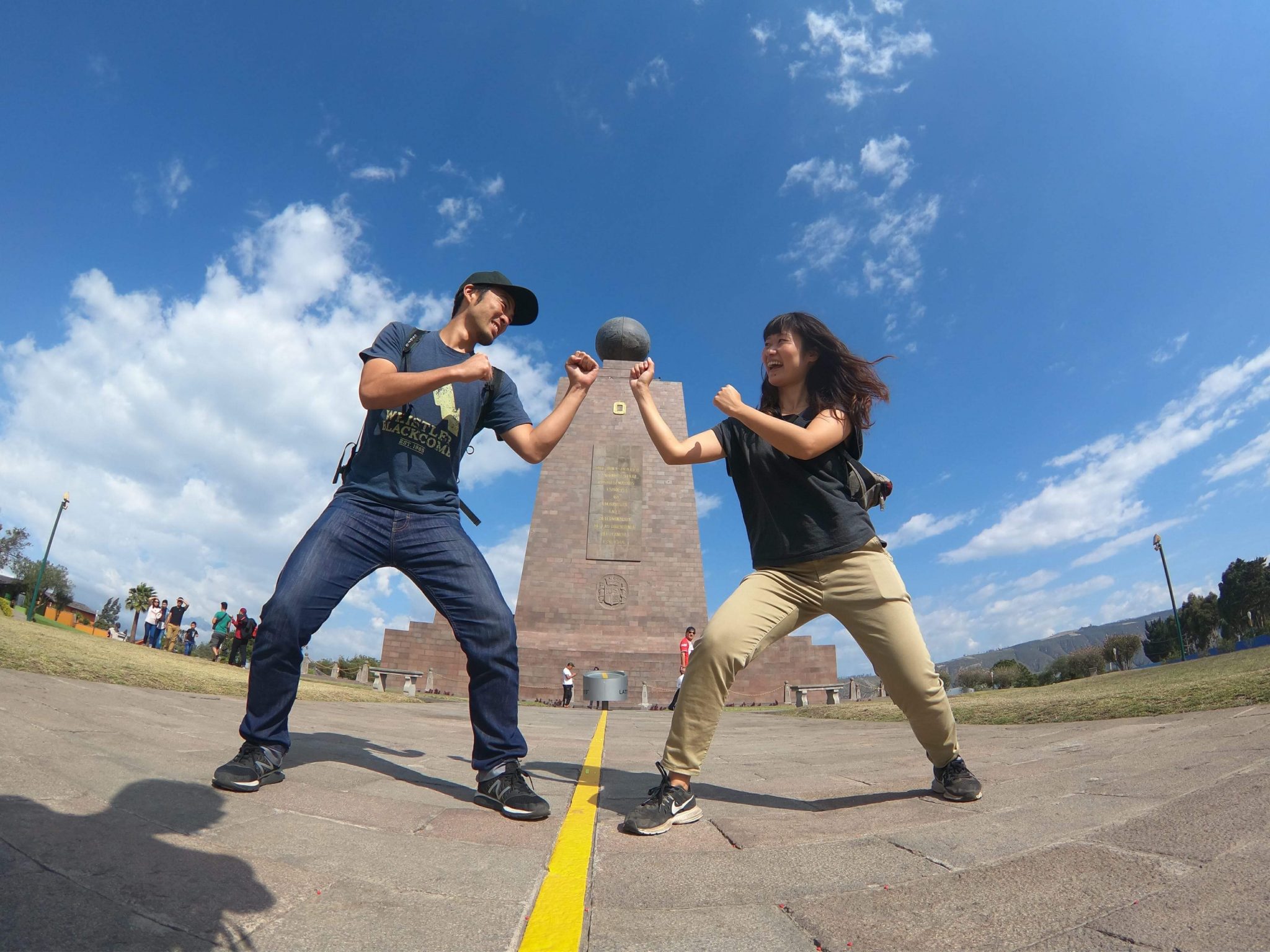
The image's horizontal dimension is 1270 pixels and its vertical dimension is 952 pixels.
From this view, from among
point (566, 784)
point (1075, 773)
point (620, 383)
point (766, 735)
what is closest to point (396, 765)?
point (566, 784)

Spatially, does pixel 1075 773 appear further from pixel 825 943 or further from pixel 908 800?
pixel 825 943

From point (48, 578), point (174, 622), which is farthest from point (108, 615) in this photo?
point (174, 622)

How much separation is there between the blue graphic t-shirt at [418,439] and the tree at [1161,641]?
5265 centimetres

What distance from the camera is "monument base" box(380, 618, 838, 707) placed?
16.7 meters

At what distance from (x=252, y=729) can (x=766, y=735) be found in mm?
5351

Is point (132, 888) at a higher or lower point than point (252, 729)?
lower

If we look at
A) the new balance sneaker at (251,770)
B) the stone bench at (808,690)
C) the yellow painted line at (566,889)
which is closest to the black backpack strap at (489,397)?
the new balance sneaker at (251,770)

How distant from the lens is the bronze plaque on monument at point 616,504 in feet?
62.0

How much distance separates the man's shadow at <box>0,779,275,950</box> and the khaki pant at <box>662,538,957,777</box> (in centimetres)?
150

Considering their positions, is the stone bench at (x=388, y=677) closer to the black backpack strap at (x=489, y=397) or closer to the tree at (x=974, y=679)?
the black backpack strap at (x=489, y=397)

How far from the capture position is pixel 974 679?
28.5 metres

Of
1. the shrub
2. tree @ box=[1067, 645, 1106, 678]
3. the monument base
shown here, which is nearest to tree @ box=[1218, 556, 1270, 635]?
tree @ box=[1067, 645, 1106, 678]

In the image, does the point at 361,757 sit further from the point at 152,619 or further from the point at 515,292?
the point at 152,619

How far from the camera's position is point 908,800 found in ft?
8.52
